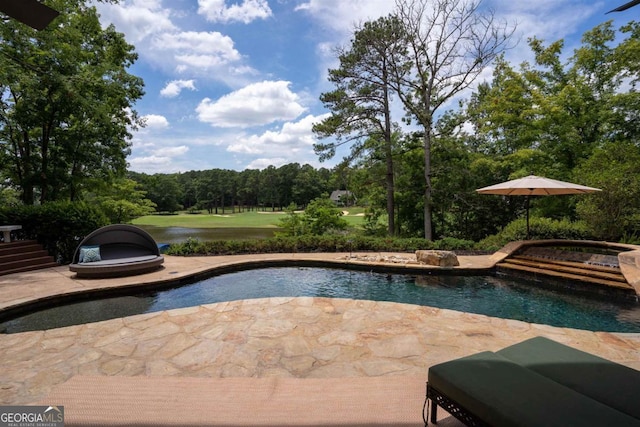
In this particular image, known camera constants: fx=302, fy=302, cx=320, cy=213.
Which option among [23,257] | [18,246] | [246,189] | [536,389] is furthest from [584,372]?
[246,189]

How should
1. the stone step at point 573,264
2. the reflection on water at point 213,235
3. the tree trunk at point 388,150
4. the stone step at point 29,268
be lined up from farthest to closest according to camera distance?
1. the reflection on water at point 213,235
2. the tree trunk at point 388,150
3. the stone step at point 29,268
4. the stone step at point 573,264

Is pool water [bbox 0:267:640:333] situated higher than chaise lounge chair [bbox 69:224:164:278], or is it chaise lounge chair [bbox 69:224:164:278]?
chaise lounge chair [bbox 69:224:164:278]

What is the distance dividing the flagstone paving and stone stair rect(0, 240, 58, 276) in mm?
2838

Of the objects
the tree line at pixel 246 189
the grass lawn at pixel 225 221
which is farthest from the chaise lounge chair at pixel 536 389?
the tree line at pixel 246 189

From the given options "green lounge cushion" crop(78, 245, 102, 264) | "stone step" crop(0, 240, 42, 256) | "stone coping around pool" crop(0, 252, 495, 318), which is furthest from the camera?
"stone step" crop(0, 240, 42, 256)

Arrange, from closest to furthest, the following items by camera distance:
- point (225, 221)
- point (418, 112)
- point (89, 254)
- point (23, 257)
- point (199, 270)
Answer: point (89, 254) < point (199, 270) < point (23, 257) < point (418, 112) < point (225, 221)

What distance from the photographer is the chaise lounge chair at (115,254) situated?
6344mm

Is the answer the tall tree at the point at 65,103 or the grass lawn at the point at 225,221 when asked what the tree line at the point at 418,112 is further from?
the grass lawn at the point at 225,221

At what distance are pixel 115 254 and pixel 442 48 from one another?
13616 millimetres

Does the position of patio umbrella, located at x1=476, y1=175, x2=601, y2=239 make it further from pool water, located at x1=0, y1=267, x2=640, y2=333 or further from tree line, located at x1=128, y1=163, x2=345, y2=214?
tree line, located at x1=128, y1=163, x2=345, y2=214

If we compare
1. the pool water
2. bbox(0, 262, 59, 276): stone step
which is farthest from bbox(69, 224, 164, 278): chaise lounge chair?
A: bbox(0, 262, 59, 276): stone step

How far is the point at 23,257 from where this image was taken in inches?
288

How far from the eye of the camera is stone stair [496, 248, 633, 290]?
579 centimetres

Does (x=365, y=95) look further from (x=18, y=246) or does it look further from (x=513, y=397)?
(x=513, y=397)
